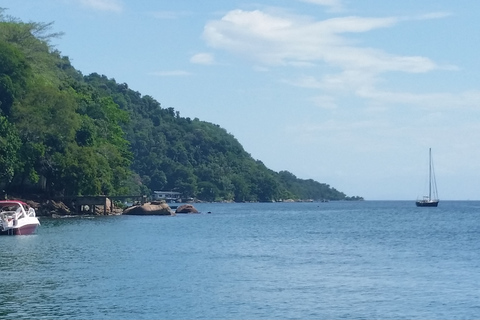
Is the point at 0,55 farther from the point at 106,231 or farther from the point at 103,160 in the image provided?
the point at 106,231

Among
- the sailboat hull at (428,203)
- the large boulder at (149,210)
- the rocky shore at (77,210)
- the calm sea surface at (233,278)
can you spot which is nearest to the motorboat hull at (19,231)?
the calm sea surface at (233,278)

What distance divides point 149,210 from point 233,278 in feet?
231

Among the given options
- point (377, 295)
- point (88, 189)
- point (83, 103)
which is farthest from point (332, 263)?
point (83, 103)

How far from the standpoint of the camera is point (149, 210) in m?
108

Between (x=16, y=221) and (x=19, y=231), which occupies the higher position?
(x=16, y=221)

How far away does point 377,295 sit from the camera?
33.4m

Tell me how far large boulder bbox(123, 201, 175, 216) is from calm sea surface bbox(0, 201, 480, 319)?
40.3 m

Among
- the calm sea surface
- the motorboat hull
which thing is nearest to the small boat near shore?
the motorboat hull

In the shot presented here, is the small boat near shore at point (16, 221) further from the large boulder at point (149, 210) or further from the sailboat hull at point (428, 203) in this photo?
the sailboat hull at point (428, 203)

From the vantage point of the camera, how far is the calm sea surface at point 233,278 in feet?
98.6

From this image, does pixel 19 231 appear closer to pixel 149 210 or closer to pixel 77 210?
pixel 77 210

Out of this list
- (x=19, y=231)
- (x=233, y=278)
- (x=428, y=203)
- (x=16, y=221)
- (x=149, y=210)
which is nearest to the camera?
(x=233, y=278)

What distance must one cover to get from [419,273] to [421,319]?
43.1ft

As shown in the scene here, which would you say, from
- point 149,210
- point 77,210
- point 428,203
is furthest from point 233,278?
point 428,203
